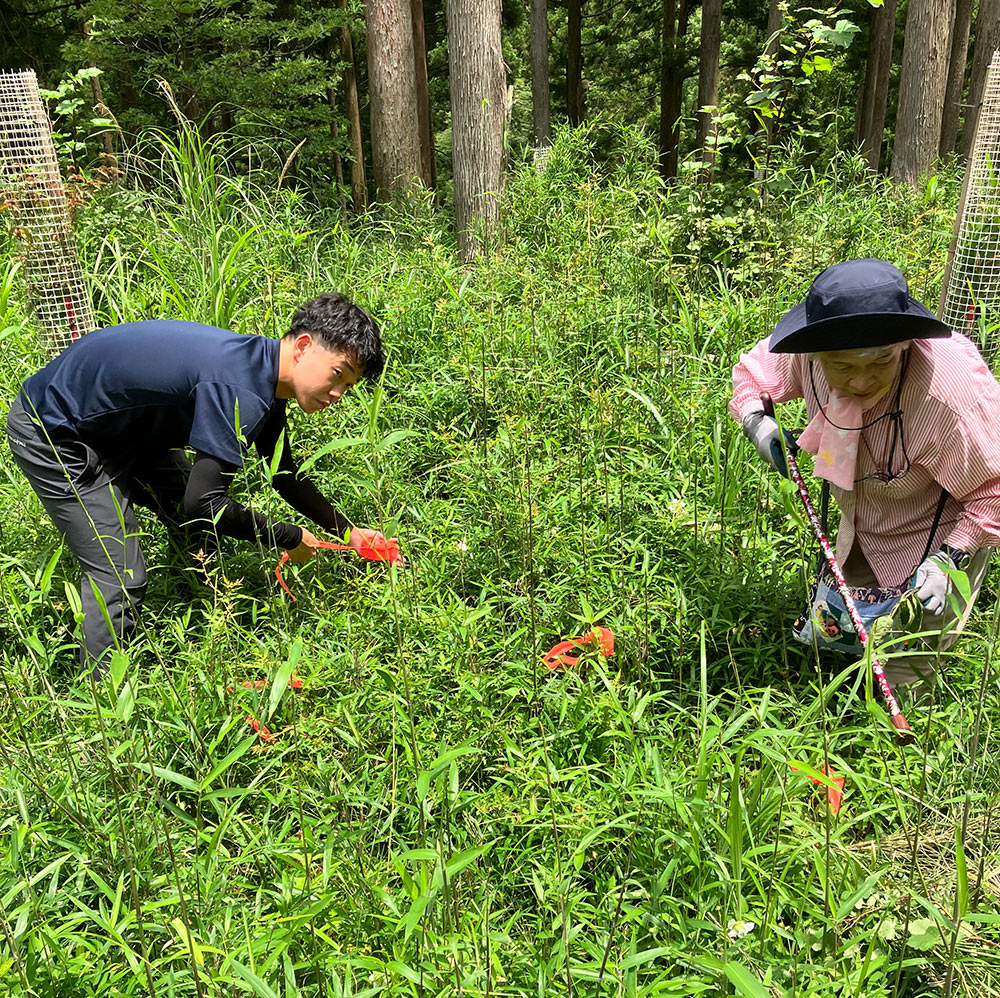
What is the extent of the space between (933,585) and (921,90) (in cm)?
765

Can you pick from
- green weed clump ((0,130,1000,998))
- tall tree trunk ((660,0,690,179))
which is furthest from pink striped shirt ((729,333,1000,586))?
tall tree trunk ((660,0,690,179))

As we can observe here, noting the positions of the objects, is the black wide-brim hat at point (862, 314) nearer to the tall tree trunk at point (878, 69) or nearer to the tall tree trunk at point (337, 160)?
the tall tree trunk at point (337, 160)

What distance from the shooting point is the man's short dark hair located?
2676mm

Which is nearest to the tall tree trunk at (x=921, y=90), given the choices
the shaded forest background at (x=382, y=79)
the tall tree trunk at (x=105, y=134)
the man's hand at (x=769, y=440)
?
the shaded forest background at (x=382, y=79)

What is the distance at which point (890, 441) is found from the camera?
2518 millimetres

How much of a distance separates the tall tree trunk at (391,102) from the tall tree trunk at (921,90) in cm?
462

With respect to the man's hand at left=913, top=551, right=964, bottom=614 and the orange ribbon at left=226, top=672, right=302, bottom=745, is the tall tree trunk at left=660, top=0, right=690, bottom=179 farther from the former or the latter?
the orange ribbon at left=226, top=672, right=302, bottom=745

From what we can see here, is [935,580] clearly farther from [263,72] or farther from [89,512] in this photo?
[263,72]

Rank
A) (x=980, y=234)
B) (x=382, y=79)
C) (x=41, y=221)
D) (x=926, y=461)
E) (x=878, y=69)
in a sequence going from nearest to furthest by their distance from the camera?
(x=926, y=461) → (x=980, y=234) → (x=41, y=221) → (x=382, y=79) → (x=878, y=69)

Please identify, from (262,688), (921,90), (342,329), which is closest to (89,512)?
(262,688)

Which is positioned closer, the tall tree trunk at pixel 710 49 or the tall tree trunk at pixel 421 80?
the tall tree trunk at pixel 421 80

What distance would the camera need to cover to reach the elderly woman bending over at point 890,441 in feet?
7.44

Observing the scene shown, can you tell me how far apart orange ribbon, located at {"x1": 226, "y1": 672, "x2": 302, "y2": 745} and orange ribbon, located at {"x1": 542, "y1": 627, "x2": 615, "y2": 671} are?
73 centimetres

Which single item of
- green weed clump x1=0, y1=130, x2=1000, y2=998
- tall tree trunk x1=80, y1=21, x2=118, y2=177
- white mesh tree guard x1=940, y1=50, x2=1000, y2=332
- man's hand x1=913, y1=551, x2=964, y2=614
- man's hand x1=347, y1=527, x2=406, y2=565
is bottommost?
green weed clump x1=0, y1=130, x2=1000, y2=998
